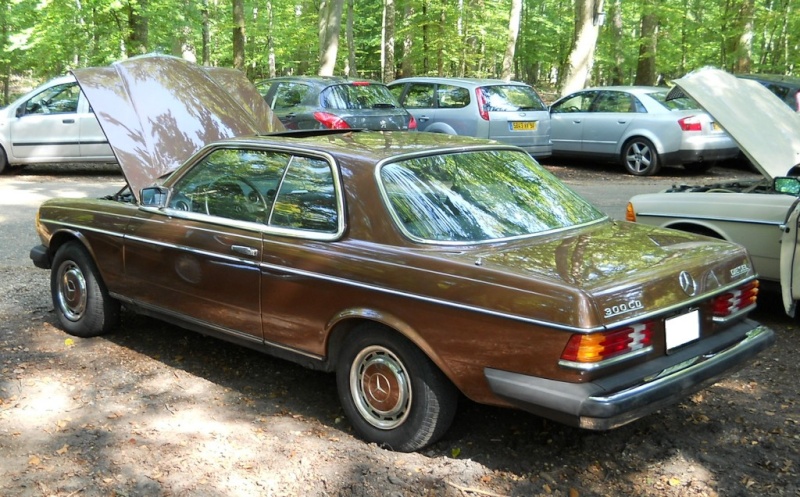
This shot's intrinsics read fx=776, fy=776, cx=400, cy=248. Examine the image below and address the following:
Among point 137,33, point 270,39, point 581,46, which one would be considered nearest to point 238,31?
A: point 137,33

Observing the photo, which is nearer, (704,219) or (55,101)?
(704,219)

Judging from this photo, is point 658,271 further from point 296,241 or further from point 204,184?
point 204,184

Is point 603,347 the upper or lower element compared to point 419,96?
lower

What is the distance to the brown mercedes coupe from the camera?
3.40 metres

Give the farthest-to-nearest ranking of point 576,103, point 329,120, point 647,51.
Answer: point 647,51 < point 576,103 < point 329,120

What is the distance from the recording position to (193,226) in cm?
482

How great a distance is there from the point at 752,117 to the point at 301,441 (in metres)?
4.35

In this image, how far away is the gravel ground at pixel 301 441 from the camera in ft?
12.0

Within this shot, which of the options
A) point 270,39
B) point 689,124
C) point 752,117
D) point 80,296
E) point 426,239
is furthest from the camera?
point 270,39

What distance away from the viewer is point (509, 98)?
1407 centimetres

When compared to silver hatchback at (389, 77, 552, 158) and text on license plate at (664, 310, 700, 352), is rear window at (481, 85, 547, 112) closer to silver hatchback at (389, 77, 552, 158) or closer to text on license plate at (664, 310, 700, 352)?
silver hatchback at (389, 77, 552, 158)

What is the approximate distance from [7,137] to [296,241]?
39.3 ft

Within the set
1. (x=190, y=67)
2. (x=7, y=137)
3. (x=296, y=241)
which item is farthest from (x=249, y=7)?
(x=296, y=241)

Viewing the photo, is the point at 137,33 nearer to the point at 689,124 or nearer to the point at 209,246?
the point at 689,124
